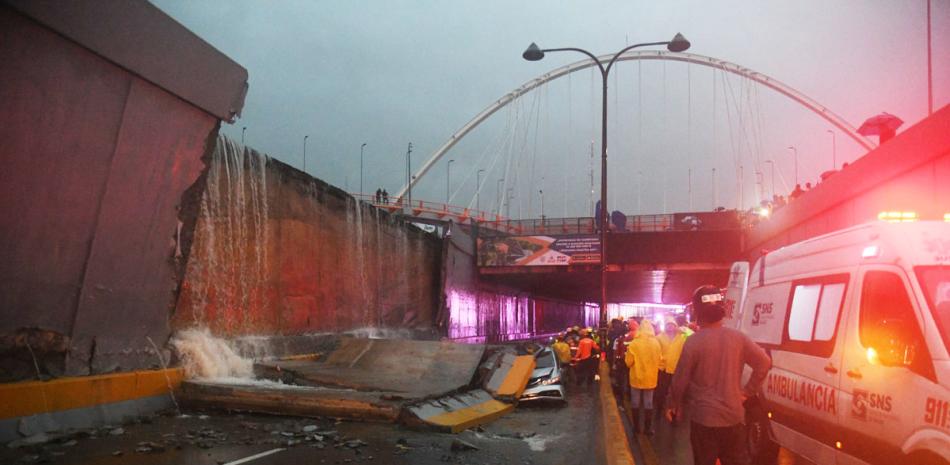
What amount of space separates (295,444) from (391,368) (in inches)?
179

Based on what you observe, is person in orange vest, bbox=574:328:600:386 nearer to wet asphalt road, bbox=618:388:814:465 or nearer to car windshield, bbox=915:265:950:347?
wet asphalt road, bbox=618:388:814:465

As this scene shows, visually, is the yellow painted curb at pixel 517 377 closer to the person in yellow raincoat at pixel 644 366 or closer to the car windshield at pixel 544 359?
the car windshield at pixel 544 359

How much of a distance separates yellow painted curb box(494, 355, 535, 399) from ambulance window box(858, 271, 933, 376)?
804cm

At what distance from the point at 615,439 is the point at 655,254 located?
3023cm

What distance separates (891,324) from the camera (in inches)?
187

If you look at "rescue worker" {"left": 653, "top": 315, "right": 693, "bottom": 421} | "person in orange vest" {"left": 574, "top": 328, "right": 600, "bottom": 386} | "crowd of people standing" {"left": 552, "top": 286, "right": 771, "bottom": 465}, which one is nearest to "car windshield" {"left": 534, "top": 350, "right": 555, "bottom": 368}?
"person in orange vest" {"left": 574, "top": 328, "right": 600, "bottom": 386}

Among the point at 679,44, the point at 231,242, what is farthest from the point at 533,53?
the point at 231,242

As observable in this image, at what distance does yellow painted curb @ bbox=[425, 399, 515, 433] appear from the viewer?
972cm

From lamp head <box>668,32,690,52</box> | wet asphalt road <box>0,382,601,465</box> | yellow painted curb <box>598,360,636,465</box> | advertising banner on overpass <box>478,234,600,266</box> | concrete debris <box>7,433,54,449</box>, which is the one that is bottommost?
wet asphalt road <box>0,382,601,465</box>

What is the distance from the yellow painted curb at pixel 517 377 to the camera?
42.5 ft

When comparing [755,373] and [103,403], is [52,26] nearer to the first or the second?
[103,403]

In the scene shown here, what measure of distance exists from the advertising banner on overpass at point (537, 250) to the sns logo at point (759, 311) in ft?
100

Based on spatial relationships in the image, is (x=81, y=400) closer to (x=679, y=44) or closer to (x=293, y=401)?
(x=293, y=401)

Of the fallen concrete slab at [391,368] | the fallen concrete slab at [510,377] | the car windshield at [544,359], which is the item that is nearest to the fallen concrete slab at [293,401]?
the fallen concrete slab at [391,368]
